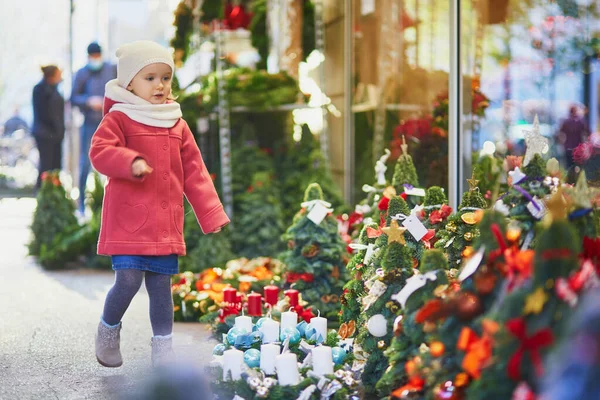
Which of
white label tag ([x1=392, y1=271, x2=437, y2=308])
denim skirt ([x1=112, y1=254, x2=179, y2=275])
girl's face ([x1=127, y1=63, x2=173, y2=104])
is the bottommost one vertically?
denim skirt ([x1=112, y1=254, x2=179, y2=275])

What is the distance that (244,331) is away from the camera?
13.3 ft

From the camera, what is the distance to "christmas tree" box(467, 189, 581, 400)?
7.47 feet

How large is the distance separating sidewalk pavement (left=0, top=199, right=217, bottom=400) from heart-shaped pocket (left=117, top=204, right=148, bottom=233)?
28.6 inches

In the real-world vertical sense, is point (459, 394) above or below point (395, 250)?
below

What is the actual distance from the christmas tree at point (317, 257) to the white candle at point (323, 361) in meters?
1.63

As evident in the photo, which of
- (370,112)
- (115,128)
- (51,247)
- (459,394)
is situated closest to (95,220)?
(51,247)

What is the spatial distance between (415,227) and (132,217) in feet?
4.42

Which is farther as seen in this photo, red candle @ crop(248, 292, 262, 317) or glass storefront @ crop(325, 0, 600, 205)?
red candle @ crop(248, 292, 262, 317)

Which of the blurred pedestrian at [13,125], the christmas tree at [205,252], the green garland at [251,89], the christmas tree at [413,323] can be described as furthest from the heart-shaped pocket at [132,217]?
the blurred pedestrian at [13,125]

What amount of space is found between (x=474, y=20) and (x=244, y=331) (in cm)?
246

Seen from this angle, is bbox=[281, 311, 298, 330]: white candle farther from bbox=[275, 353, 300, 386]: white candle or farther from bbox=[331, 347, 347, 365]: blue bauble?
bbox=[275, 353, 300, 386]: white candle

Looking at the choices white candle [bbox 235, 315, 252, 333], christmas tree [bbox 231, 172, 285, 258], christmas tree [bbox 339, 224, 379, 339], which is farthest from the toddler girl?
christmas tree [bbox 231, 172, 285, 258]

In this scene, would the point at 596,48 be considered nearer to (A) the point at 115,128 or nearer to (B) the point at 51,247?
(A) the point at 115,128

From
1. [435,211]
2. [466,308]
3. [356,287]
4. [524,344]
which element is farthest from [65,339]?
[524,344]
